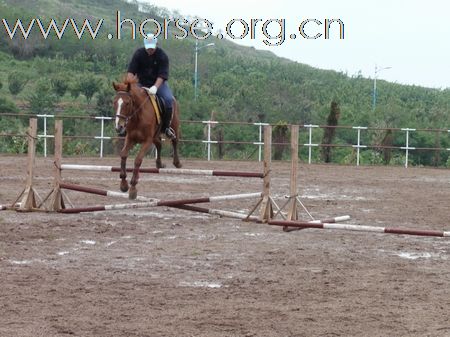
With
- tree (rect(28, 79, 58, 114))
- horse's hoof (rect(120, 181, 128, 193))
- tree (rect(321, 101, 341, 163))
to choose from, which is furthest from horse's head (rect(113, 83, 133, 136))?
tree (rect(28, 79, 58, 114))

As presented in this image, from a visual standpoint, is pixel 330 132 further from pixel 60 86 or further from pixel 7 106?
pixel 60 86

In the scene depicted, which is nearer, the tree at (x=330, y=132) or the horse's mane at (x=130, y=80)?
the horse's mane at (x=130, y=80)

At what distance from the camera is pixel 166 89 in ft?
48.2

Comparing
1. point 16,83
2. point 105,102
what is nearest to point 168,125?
point 105,102

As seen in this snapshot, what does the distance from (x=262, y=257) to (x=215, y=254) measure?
581mm

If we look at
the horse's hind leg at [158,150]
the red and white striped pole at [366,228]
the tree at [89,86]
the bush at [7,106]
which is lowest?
the red and white striped pole at [366,228]

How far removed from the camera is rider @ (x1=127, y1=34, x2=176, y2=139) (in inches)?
558

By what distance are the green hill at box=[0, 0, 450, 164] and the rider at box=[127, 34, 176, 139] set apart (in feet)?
100

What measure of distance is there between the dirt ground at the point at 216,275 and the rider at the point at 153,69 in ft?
6.36

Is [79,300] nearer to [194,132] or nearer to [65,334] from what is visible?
[65,334]

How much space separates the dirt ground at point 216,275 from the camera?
7.24m

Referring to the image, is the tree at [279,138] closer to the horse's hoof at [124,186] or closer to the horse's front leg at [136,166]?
the horse's hoof at [124,186]

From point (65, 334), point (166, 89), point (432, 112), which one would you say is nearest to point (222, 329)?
point (65, 334)

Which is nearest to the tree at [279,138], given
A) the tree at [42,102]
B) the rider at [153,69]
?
the tree at [42,102]
